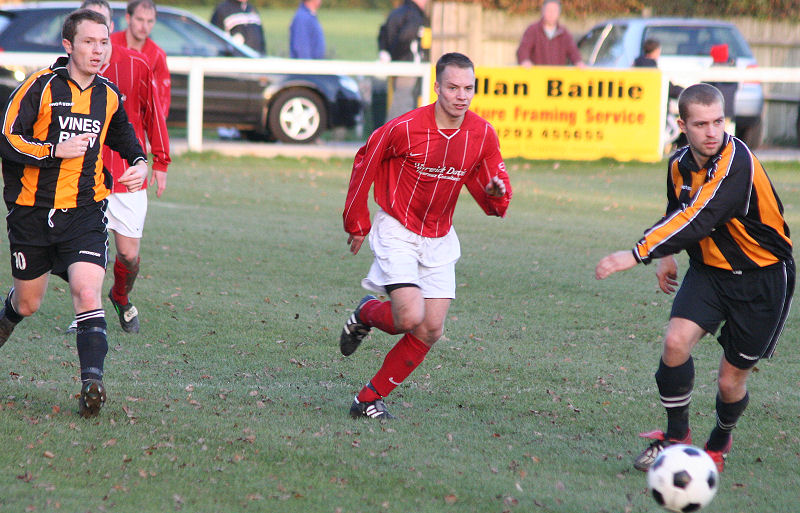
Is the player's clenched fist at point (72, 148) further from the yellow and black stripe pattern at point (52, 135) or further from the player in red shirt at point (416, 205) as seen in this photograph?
the player in red shirt at point (416, 205)

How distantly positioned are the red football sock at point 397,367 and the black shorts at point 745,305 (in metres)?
1.35

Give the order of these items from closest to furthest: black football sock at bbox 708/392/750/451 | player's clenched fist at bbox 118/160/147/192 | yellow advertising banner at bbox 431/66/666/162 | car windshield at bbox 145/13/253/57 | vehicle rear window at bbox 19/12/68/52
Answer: black football sock at bbox 708/392/750/451, player's clenched fist at bbox 118/160/147/192, vehicle rear window at bbox 19/12/68/52, yellow advertising banner at bbox 431/66/666/162, car windshield at bbox 145/13/253/57

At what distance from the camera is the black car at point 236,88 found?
1577 centimetres

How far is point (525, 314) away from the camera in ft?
26.3

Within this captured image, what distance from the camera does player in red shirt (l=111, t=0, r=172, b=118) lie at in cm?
749

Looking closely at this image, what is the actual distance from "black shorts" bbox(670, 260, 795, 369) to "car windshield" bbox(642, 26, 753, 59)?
14.1 m

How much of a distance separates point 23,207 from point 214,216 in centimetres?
652

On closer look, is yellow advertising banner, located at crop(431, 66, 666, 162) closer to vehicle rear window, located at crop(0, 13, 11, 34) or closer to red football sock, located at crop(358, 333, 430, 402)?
vehicle rear window, located at crop(0, 13, 11, 34)

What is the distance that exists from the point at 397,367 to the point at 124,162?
2695 millimetres

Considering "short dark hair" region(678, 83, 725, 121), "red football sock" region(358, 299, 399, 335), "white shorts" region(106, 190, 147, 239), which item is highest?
"short dark hair" region(678, 83, 725, 121)

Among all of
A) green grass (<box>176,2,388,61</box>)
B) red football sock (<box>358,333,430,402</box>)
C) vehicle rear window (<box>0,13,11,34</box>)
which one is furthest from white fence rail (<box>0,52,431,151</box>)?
green grass (<box>176,2,388,61</box>)

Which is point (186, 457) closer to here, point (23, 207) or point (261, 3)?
point (23, 207)

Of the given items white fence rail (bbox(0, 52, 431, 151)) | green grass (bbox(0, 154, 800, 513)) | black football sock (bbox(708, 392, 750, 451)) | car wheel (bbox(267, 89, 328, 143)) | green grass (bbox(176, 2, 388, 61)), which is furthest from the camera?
green grass (bbox(176, 2, 388, 61))

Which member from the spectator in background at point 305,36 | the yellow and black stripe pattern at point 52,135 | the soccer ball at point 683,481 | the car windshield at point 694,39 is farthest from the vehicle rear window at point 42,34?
the soccer ball at point 683,481
